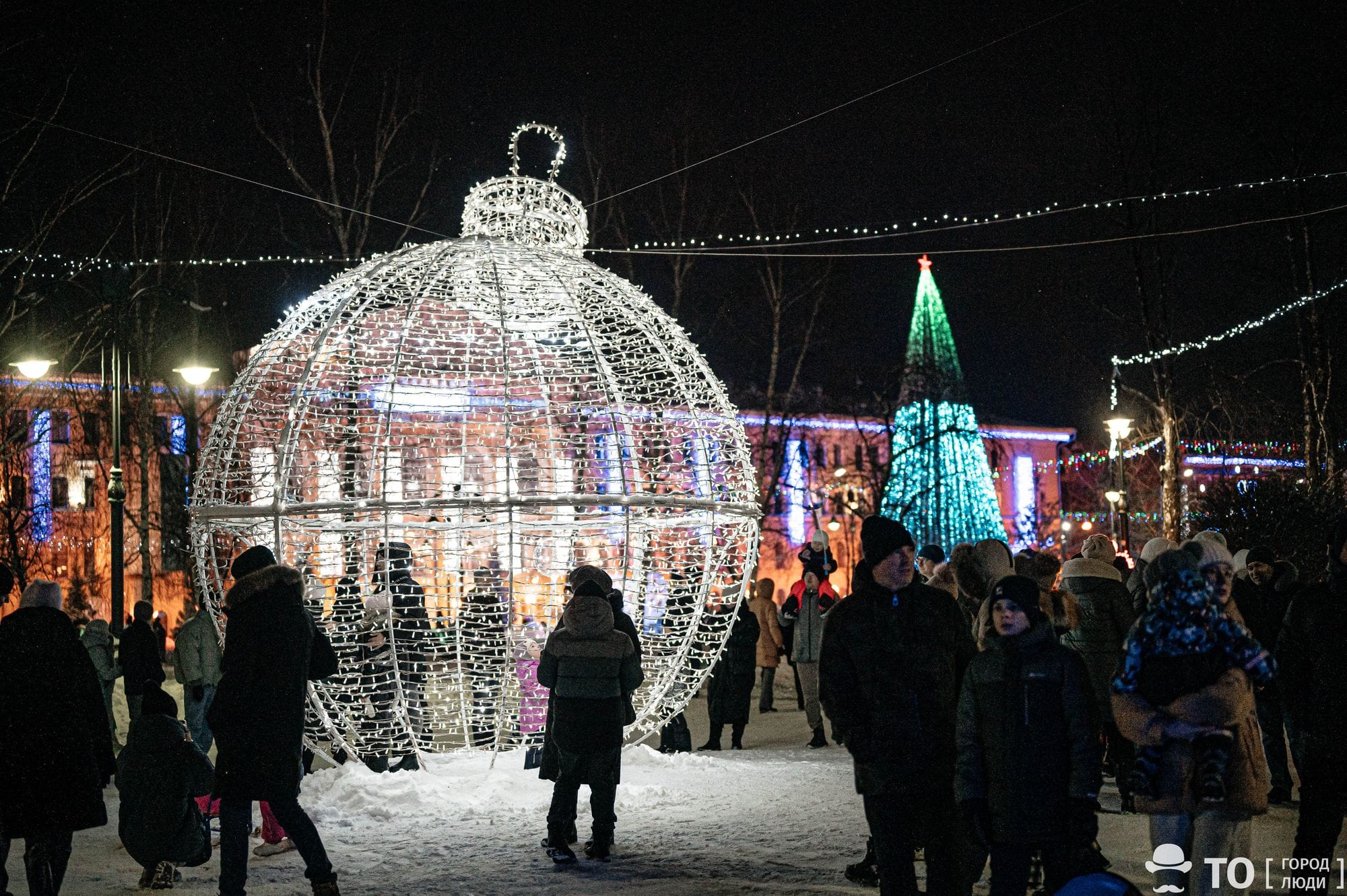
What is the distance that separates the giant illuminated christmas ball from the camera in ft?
31.0

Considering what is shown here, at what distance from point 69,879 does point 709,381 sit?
219 inches

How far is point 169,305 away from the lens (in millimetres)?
26156

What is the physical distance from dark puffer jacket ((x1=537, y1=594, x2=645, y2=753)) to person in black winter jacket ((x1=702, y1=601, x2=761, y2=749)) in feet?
16.6

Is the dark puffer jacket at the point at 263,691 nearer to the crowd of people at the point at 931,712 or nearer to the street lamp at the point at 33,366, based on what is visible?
the crowd of people at the point at 931,712

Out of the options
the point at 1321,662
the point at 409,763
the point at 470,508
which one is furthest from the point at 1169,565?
the point at 409,763

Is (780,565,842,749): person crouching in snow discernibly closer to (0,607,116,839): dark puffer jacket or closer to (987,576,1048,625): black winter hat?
(0,607,116,839): dark puffer jacket

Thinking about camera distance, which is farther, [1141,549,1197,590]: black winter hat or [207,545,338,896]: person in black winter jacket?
[207,545,338,896]: person in black winter jacket

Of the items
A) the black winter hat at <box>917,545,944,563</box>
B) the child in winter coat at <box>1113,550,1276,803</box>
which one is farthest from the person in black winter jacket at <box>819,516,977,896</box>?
the black winter hat at <box>917,545,944,563</box>

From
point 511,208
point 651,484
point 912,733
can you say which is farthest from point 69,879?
point 511,208

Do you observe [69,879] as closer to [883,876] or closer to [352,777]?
[352,777]

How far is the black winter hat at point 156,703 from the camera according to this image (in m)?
7.16

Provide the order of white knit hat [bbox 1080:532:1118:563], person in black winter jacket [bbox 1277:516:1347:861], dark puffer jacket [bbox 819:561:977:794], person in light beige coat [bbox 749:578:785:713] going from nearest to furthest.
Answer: dark puffer jacket [bbox 819:561:977:794] < person in black winter jacket [bbox 1277:516:1347:861] < white knit hat [bbox 1080:532:1118:563] < person in light beige coat [bbox 749:578:785:713]

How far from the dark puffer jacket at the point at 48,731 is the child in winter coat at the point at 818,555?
26.0 ft

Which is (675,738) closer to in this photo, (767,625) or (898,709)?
(767,625)
